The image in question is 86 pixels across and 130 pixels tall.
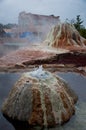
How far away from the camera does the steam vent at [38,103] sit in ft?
24.4

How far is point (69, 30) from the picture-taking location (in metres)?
21.6

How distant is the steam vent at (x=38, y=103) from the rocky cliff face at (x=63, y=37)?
42.1 feet

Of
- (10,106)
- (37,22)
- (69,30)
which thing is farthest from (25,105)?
(37,22)

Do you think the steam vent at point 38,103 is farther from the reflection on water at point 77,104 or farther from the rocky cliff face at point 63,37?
the rocky cliff face at point 63,37

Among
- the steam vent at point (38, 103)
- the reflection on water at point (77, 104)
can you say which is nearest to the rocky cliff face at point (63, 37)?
the reflection on water at point (77, 104)

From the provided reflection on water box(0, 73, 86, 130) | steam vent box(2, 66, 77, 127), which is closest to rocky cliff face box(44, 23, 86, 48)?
reflection on water box(0, 73, 86, 130)

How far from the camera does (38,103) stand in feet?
24.9

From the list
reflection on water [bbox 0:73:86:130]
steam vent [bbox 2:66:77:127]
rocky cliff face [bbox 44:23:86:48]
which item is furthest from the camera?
rocky cliff face [bbox 44:23:86:48]

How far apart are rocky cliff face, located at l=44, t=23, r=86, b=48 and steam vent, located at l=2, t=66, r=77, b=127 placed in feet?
42.1

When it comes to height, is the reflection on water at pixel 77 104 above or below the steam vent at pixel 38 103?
below

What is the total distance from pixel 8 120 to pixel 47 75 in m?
1.63

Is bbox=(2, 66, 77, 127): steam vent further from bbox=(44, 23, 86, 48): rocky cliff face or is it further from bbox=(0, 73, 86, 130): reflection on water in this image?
bbox=(44, 23, 86, 48): rocky cliff face

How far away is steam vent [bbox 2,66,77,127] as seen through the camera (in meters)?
7.44

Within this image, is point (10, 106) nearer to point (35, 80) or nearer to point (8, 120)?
point (8, 120)
